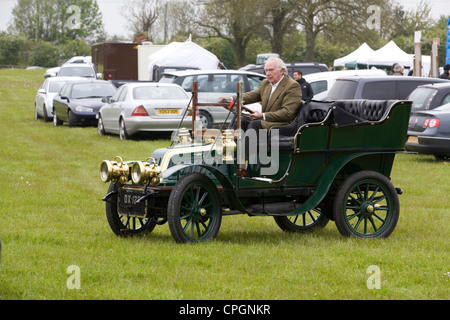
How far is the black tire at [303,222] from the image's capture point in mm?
9164

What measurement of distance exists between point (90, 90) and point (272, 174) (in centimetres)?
1809

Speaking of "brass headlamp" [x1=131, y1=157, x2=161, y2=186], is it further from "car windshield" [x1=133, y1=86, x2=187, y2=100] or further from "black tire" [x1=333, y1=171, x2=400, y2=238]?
"car windshield" [x1=133, y1=86, x2=187, y2=100]

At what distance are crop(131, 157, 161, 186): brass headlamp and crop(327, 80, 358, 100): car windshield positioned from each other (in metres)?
10.9

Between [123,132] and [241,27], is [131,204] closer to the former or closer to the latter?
[123,132]

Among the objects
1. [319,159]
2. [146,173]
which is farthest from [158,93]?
[146,173]

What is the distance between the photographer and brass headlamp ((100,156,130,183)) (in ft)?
26.6

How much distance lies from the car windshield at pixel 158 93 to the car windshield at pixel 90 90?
4.77m

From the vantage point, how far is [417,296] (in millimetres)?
6047

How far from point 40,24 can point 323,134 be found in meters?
96.5

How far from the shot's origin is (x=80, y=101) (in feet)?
81.8

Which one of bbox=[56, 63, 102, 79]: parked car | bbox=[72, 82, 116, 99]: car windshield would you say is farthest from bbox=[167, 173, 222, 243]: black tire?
bbox=[56, 63, 102, 79]: parked car

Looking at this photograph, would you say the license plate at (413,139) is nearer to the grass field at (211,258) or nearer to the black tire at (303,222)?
the grass field at (211,258)

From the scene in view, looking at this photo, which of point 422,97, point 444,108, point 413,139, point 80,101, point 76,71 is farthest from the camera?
point 76,71
